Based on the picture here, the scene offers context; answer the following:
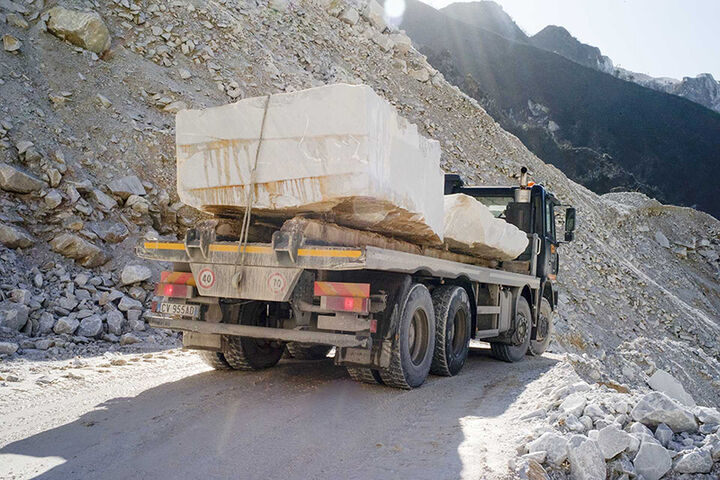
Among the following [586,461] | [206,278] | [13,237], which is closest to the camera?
[586,461]

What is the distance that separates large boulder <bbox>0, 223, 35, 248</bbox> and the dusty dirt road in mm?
3442

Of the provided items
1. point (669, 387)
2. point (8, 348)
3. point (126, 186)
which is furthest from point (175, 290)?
point (669, 387)

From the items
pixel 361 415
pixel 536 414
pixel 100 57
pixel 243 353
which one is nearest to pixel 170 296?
pixel 243 353

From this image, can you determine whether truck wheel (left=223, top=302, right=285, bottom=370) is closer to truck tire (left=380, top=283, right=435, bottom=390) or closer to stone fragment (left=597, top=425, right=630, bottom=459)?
truck tire (left=380, top=283, right=435, bottom=390)

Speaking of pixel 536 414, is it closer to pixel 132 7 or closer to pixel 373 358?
pixel 373 358

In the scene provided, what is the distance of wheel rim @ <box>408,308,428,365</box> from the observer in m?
6.05

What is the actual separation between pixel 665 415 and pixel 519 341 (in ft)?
17.1

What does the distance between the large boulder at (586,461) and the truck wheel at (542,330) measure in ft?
21.8

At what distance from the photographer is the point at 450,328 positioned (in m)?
6.57

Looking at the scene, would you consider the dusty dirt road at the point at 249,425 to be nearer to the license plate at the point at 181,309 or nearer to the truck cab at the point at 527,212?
the license plate at the point at 181,309

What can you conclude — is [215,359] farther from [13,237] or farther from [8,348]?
[13,237]

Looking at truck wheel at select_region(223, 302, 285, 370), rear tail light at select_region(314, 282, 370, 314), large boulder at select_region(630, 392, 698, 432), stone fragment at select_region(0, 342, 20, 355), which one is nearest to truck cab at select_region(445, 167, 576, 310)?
truck wheel at select_region(223, 302, 285, 370)

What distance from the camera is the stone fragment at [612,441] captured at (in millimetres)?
3650

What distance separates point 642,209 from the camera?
3409 centimetres
